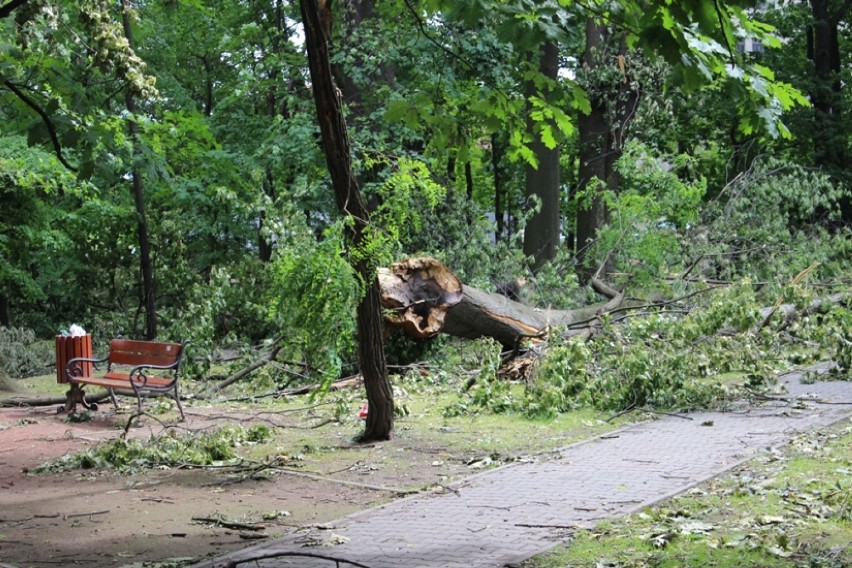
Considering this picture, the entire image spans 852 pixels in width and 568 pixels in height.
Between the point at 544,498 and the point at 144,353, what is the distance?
754cm

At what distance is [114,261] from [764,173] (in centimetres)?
1501

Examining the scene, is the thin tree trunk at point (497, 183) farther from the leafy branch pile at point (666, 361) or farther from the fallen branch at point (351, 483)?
the fallen branch at point (351, 483)

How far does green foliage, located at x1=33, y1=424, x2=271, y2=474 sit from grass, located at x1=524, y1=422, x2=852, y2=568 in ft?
14.8

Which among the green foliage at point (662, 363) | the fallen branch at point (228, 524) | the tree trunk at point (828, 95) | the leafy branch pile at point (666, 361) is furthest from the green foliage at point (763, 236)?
the fallen branch at point (228, 524)

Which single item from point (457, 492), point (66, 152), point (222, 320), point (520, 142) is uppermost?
point (66, 152)

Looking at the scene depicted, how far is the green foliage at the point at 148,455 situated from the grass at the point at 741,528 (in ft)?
14.8

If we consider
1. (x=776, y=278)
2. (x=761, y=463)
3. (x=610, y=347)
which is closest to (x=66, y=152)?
(x=610, y=347)

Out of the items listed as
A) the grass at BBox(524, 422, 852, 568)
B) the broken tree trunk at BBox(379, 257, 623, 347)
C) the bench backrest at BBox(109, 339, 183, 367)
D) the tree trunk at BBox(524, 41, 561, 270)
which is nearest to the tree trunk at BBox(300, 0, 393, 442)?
the bench backrest at BBox(109, 339, 183, 367)

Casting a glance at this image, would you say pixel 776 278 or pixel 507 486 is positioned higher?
pixel 776 278

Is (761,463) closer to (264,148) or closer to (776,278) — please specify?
(776,278)

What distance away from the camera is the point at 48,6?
35.0 ft

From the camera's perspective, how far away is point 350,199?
32.4 feet

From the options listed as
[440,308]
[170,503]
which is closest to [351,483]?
[170,503]

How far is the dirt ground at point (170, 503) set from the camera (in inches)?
261
